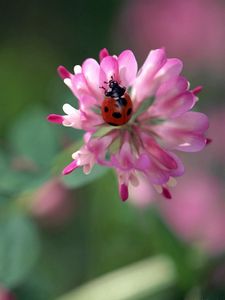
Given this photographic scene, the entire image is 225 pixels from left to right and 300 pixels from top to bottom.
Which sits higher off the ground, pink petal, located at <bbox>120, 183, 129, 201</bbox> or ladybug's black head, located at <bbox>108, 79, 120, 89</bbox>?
ladybug's black head, located at <bbox>108, 79, 120, 89</bbox>

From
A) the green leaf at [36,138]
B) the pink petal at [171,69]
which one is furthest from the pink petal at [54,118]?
the green leaf at [36,138]

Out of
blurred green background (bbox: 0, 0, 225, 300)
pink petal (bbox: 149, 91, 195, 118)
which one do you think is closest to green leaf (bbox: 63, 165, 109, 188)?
blurred green background (bbox: 0, 0, 225, 300)

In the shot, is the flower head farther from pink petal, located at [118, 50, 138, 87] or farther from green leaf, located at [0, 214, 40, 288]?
green leaf, located at [0, 214, 40, 288]

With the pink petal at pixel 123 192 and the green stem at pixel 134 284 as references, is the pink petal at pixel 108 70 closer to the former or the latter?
the pink petal at pixel 123 192

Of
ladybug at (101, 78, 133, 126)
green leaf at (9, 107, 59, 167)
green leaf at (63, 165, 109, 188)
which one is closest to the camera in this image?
ladybug at (101, 78, 133, 126)

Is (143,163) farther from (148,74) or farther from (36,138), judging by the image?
(36,138)

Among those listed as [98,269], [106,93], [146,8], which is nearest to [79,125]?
[106,93]
